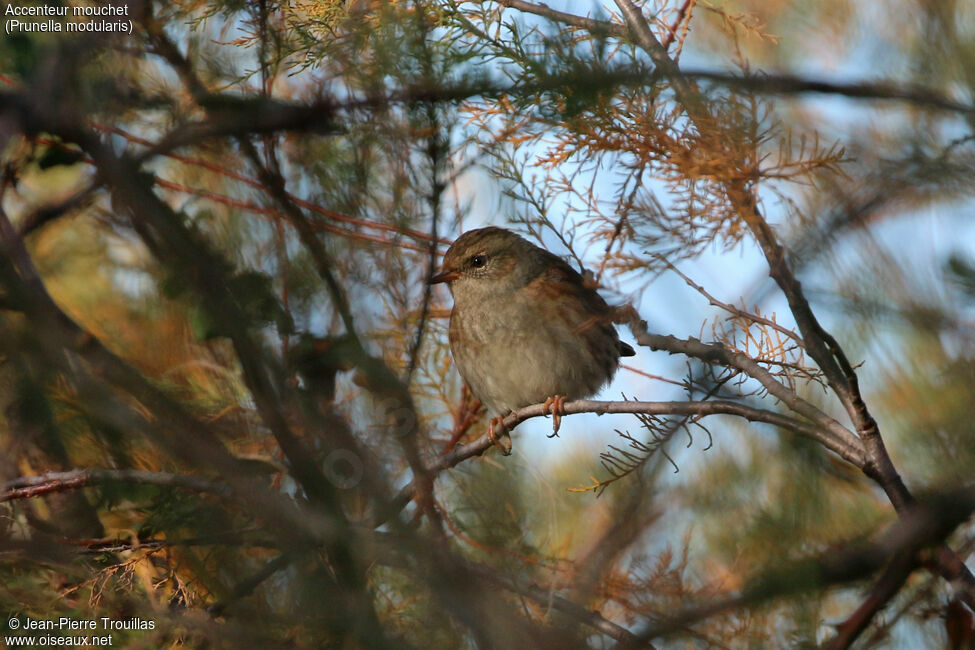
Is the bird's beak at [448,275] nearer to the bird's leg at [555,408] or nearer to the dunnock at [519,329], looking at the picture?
the dunnock at [519,329]

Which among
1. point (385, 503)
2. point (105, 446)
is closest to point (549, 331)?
point (105, 446)

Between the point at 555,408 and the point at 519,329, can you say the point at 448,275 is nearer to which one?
the point at 519,329

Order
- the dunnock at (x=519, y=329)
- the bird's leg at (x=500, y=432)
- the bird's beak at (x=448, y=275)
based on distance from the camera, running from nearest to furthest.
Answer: the bird's leg at (x=500, y=432) → the dunnock at (x=519, y=329) → the bird's beak at (x=448, y=275)

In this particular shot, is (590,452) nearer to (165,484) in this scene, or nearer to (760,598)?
(165,484)

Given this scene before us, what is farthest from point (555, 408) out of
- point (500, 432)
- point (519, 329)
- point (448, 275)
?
point (448, 275)

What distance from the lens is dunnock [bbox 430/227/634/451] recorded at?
15.9ft

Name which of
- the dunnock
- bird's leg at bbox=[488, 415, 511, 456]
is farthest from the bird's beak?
bird's leg at bbox=[488, 415, 511, 456]

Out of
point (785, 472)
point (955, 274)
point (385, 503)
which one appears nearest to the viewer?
point (385, 503)

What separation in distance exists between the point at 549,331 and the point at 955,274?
275 centimetres

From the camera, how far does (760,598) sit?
134 centimetres

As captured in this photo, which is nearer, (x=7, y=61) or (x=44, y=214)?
(x=44, y=214)

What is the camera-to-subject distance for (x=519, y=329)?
4969mm

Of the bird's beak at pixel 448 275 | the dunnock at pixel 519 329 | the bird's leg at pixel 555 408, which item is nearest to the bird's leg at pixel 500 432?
Answer: the dunnock at pixel 519 329

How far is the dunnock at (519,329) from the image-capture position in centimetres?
485
